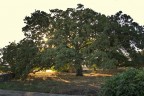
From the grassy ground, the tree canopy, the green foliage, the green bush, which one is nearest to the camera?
the green bush

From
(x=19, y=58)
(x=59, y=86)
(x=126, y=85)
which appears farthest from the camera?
(x=19, y=58)

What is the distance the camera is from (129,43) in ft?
77.1

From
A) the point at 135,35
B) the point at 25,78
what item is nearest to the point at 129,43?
the point at 135,35

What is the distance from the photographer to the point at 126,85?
741cm

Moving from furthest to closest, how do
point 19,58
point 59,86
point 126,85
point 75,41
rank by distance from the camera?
1. point 75,41
2. point 19,58
3. point 59,86
4. point 126,85

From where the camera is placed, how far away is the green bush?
734cm

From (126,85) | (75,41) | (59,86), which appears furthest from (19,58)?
(126,85)

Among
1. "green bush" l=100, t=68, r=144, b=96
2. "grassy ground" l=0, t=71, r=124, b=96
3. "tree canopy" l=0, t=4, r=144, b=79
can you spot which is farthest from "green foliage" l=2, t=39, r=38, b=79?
"green bush" l=100, t=68, r=144, b=96

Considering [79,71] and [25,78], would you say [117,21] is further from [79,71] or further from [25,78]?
[25,78]

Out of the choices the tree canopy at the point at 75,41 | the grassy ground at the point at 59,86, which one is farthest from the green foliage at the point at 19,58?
the grassy ground at the point at 59,86

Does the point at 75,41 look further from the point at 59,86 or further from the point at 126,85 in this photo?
the point at 126,85

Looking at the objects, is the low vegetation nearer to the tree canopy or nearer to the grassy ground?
the grassy ground

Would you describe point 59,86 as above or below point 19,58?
below

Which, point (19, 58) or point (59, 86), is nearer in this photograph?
point (59, 86)
